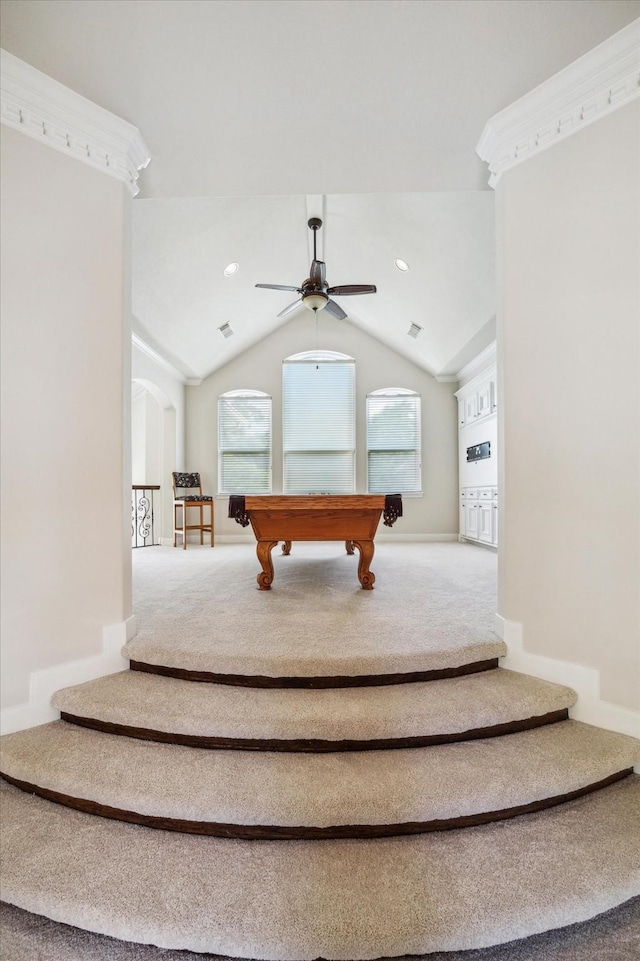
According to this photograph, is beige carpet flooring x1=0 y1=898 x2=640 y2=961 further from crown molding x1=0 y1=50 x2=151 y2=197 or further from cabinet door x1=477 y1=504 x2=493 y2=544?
cabinet door x1=477 y1=504 x2=493 y2=544

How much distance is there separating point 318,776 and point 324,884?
289 millimetres

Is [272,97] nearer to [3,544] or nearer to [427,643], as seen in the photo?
[3,544]

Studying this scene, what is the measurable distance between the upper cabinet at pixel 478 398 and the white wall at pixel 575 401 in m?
3.44

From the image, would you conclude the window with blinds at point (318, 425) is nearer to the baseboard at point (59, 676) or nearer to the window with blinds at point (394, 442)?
the window with blinds at point (394, 442)

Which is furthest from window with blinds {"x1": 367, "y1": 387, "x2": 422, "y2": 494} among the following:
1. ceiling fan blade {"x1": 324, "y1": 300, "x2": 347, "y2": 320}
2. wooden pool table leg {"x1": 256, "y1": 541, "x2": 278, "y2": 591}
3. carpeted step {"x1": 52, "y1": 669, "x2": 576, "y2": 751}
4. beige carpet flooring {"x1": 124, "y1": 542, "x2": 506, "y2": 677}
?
carpeted step {"x1": 52, "y1": 669, "x2": 576, "y2": 751}

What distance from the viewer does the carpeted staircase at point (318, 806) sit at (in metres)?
1.10

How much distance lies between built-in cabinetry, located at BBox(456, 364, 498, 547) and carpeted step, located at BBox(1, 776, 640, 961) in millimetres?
4201

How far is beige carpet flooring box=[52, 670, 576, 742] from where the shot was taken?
1.59 metres

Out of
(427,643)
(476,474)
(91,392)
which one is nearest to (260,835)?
(427,643)

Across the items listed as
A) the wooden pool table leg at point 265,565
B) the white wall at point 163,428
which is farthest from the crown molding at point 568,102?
the white wall at point 163,428

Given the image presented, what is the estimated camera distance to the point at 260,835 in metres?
1.32

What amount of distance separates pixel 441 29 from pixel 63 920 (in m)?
3.40

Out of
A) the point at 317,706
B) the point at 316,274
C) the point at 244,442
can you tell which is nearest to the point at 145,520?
the point at 244,442

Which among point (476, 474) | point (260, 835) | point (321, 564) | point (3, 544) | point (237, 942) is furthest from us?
point (476, 474)
